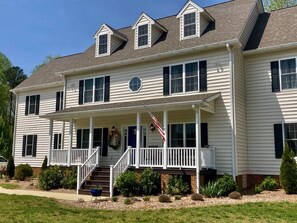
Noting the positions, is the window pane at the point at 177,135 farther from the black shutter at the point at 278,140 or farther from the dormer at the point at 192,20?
the dormer at the point at 192,20

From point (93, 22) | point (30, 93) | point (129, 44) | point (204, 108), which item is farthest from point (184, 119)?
point (30, 93)

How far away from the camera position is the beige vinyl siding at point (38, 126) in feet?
73.4

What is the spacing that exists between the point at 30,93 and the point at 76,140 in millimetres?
7242

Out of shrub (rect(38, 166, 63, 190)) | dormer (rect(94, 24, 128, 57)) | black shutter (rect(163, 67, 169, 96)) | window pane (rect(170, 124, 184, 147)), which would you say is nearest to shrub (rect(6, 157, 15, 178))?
shrub (rect(38, 166, 63, 190))

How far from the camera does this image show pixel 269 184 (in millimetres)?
13828

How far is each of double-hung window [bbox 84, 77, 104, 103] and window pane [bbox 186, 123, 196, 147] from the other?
19.6 ft

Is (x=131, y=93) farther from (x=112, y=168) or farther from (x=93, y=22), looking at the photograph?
(x=93, y=22)

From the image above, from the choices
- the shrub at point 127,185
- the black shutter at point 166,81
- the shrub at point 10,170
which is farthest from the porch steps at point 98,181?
the shrub at point 10,170

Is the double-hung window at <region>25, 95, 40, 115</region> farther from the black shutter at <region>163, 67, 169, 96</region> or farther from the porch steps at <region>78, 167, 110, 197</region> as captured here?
the black shutter at <region>163, 67, 169, 96</region>

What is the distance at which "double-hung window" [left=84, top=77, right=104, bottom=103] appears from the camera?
61.7ft

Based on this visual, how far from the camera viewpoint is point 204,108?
13.9m

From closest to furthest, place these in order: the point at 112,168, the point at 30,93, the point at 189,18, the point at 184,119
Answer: the point at 112,168 → the point at 184,119 → the point at 189,18 → the point at 30,93

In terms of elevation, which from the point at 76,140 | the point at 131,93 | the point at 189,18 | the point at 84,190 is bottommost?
the point at 84,190

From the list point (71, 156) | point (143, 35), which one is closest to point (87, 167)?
point (71, 156)
